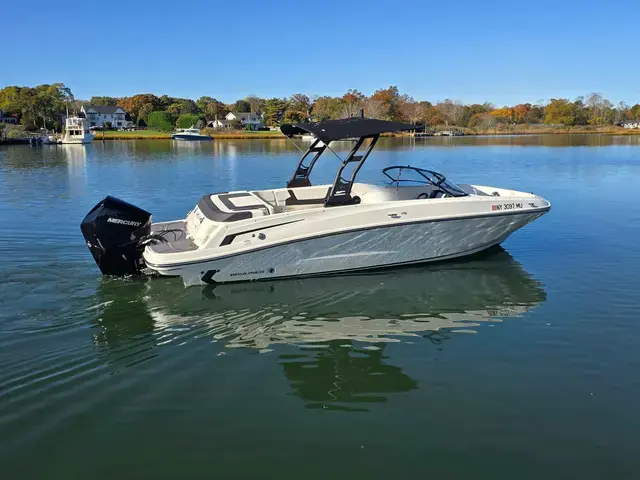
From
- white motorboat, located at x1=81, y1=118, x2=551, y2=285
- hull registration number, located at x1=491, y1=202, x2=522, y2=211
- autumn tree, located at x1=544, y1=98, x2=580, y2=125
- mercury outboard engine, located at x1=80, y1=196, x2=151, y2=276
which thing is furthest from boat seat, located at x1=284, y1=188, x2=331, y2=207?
autumn tree, located at x1=544, y1=98, x2=580, y2=125

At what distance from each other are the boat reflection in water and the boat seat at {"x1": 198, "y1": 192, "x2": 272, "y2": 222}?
113 centimetres

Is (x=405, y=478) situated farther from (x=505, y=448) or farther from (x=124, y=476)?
(x=124, y=476)

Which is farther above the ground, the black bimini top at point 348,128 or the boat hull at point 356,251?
the black bimini top at point 348,128

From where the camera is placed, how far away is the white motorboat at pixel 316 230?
26.3 ft

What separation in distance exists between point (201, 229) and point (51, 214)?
8.51 metres

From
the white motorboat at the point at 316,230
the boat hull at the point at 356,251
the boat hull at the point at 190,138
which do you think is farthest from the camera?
the boat hull at the point at 190,138

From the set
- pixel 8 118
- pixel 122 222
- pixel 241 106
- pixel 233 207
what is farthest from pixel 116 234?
pixel 241 106

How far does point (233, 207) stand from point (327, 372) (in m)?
3.80

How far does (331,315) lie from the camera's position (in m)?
7.39

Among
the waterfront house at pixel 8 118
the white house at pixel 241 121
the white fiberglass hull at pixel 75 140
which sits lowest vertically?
the white fiberglass hull at pixel 75 140

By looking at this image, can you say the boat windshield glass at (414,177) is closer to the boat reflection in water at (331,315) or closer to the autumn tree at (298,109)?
the boat reflection in water at (331,315)

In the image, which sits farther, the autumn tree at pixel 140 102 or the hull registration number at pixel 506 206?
the autumn tree at pixel 140 102

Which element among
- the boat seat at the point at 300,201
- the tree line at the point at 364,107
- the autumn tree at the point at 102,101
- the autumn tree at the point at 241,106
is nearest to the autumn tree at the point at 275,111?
the tree line at the point at 364,107

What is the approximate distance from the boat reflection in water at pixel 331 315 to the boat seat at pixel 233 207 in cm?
113
